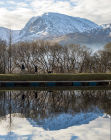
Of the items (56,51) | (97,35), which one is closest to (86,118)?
(56,51)

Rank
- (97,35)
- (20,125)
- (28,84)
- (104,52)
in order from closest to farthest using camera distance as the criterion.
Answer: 1. (20,125)
2. (28,84)
3. (104,52)
4. (97,35)

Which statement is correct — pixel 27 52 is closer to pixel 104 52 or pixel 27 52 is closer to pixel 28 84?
pixel 104 52

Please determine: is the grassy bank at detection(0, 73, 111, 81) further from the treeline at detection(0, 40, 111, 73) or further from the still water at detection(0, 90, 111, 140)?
the still water at detection(0, 90, 111, 140)

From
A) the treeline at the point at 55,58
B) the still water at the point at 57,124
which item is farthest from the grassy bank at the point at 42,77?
the still water at the point at 57,124

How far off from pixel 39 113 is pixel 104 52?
106 feet

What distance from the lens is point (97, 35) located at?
643 ft

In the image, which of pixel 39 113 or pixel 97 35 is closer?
pixel 39 113

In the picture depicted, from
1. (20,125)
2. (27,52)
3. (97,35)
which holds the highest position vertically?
(97,35)

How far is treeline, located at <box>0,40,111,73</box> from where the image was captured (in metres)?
40.9

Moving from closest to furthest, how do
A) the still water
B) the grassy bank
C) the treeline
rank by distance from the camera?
Result: the still water → the grassy bank → the treeline

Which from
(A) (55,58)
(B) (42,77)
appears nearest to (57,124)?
(B) (42,77)

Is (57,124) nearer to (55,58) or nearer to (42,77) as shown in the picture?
(42,77)

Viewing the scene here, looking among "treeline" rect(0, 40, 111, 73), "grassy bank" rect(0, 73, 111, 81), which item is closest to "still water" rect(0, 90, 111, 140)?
"grassy bank" rect(0, 73, 111, 81)

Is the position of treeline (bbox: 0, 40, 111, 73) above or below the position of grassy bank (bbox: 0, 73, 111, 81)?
above
